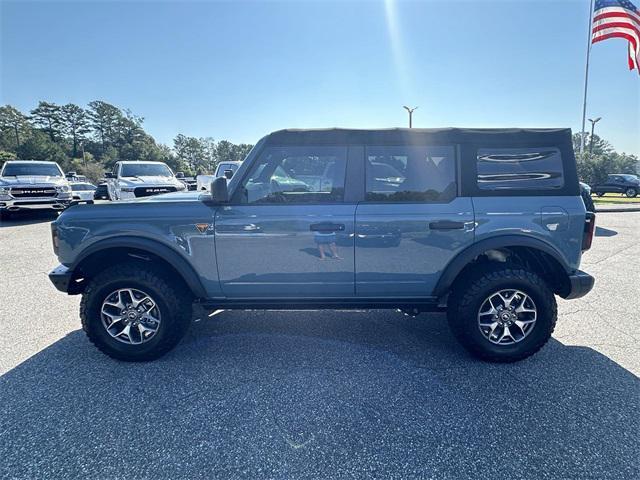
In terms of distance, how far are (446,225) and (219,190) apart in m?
1.92

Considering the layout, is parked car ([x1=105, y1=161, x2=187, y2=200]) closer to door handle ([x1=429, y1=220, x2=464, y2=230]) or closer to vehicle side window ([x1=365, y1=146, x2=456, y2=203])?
vehicle side window ([x1=365, y1=146, x2=456, y2=203])

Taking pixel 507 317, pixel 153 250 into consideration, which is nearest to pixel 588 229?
pixel 507 317

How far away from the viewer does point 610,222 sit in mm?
10922

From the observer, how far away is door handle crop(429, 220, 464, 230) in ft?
9.04

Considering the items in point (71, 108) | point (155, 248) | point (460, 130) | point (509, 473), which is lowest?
point (509, 473)

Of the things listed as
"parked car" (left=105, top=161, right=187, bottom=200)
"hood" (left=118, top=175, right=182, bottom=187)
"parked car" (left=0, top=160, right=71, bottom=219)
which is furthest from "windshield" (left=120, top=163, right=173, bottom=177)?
"parked car" (left=0, top=160, right=71, bottom=219)

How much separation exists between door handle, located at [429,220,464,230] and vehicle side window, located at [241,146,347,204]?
32.2 inches

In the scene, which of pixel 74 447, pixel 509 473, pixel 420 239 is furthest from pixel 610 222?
pixel 74 447

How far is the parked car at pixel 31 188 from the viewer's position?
10.5 metres

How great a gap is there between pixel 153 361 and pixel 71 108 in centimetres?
10139

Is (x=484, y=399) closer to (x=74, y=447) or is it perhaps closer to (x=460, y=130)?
(x=460, y=130)

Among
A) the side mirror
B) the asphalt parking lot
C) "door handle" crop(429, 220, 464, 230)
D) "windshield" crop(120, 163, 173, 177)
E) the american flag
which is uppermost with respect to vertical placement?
the american flag

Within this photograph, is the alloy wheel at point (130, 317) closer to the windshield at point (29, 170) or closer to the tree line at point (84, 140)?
the windshield at point (29, 170)

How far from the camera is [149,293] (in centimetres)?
287
